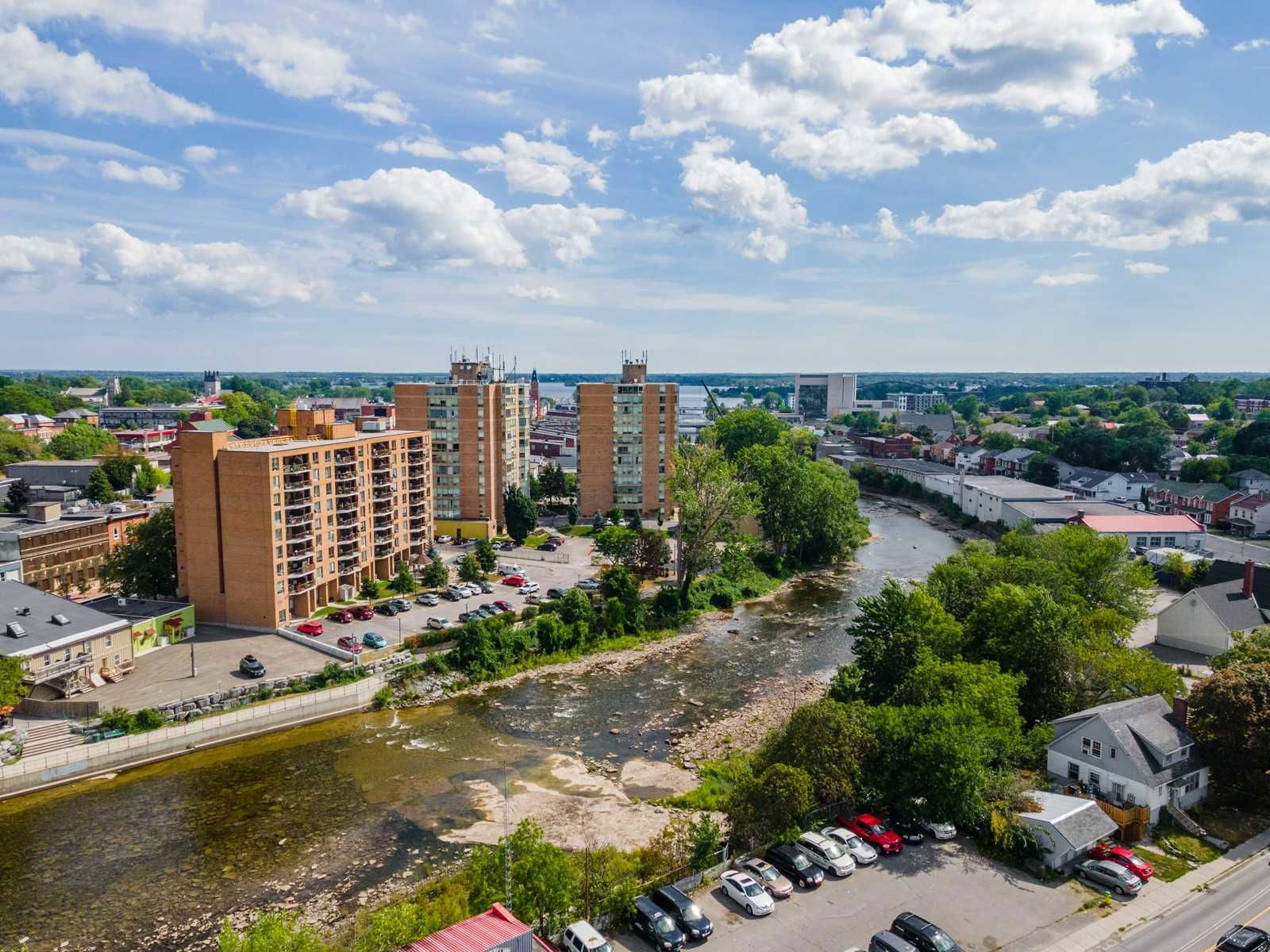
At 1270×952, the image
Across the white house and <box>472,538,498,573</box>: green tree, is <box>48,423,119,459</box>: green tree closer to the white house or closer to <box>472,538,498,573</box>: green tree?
<box>472,538,498,573</box>: green tree

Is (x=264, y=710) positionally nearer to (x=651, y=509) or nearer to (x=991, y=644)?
(x=991, y=644)

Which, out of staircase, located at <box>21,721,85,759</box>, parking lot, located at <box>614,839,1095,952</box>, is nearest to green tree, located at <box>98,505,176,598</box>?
staircase, located at <box>21,721,85,759</box>

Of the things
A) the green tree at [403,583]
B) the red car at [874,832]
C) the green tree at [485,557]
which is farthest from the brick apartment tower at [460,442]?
the red car at [874,832]

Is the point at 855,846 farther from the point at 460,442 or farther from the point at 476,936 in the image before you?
the point at 460,442

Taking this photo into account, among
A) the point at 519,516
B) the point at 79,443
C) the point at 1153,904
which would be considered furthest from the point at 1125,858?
the point at 79,443

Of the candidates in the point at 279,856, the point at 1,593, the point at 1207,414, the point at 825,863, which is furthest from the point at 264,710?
the point at 1207,414

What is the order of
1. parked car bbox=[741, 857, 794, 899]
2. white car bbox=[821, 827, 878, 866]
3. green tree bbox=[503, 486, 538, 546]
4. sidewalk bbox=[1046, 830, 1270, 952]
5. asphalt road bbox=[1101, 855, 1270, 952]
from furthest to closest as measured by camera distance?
green tree bbox=[503, 486, 538, 546] → white car bbox=[821, 827, 878, 866] → parked car bbox=[741, 857, 794, 899] → sidewalk bbox=[1046, 830, 1270, 952] → asphalt road bbox=[1101, 855, 1270, 952]
